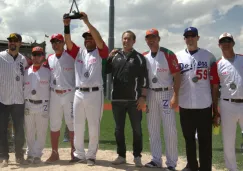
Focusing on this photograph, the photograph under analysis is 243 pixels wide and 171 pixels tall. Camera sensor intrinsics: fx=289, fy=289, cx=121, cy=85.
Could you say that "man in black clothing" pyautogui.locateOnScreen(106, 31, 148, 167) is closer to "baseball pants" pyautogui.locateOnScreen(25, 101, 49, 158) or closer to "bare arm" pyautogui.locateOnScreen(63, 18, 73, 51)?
"bare arm" pyautogui.locateOnScreen(63, 18, 73, 51)

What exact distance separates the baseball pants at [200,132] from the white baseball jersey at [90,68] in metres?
1.59

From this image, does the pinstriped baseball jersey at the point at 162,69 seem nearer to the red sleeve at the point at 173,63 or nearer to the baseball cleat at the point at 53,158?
the red sleeve at the point at 173,63

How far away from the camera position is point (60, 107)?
5.40 m

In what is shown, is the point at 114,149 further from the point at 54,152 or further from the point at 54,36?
the point at 54,36

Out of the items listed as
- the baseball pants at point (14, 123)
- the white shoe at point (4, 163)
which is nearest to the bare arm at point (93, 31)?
the baseball pants at point (14, 123)

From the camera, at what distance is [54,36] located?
5488 millimetres

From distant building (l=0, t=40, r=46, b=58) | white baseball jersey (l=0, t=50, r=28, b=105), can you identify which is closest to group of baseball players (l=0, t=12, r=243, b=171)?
white baseball jersey (l=0, t=50, r=28, b=105)

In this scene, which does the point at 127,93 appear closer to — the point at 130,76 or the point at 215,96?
the point at 130,76

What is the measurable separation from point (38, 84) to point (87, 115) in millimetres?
1130

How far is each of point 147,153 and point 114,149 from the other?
89cm

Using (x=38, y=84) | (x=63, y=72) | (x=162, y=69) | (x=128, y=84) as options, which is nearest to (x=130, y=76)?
(x=128, y=84)

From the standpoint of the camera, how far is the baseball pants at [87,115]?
511cm

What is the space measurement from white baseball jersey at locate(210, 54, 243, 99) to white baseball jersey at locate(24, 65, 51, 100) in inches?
119

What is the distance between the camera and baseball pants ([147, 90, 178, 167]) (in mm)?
5020
